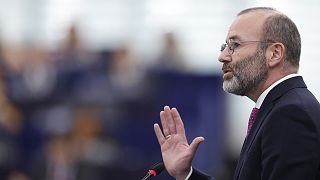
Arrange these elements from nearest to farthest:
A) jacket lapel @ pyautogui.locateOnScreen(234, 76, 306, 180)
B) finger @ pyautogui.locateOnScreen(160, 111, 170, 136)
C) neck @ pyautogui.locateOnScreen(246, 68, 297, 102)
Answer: jacket lapel @ pyautogui.locateOnScreen(234, 76, 306, 180) < neck @ pyautogui.locateOnScreen(246, 68, 297, 102) < finger @ pyautogui.locateOnScreen(160, 111, 170, 136)

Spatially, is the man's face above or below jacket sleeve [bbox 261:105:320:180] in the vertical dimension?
above

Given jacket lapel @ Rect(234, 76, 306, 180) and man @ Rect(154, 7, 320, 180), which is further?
jacket lapel @ Rect(234, 76, 306, 180)

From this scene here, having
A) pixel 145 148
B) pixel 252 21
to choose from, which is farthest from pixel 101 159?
pixel 252 21

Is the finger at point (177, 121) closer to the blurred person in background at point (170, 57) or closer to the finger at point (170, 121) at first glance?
the finger at point (170, 121)

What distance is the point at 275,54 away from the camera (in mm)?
3908

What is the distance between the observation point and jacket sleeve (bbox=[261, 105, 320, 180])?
3.50 m

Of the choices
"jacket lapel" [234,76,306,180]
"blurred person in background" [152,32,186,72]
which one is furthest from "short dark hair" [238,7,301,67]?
"blurred person in background" [152,32,186,72]

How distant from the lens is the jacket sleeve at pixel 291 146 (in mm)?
3498

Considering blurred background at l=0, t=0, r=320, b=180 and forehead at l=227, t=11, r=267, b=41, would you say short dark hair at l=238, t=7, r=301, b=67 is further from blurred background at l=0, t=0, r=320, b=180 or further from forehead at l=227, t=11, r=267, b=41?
blurred background at l=0, t=0, r=320, b=180

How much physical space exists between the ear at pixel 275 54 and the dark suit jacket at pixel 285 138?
0.10 metres

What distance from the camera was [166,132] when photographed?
4.32 m

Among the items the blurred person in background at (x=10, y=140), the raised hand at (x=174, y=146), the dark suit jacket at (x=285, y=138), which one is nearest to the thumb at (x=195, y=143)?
the raised hand at (x=174, y=146)

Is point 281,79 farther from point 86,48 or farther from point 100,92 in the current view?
point 86,48

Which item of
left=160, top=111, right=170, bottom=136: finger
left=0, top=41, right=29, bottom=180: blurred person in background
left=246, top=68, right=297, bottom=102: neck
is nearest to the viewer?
left=246, top=68, right=297, bottom=102: neck
